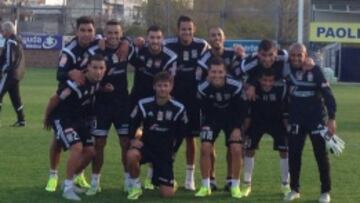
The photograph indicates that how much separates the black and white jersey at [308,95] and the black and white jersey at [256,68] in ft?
1.03

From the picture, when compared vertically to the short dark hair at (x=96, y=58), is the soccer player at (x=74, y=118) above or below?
below

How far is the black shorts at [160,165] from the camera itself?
967cm

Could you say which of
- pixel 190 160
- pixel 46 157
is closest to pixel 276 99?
pixel 190 160

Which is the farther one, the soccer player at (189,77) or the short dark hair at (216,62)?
the soccer player at (189,77)

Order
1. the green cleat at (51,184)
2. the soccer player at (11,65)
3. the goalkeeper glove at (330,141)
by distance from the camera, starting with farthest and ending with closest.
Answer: the soccer player at (11,65), the green cleat at (51,184), the goalkeeper glove at (330,141)

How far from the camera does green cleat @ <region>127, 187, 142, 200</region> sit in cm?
938

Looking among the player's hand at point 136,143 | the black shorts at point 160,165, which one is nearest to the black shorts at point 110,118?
the player's hand at point 136,143

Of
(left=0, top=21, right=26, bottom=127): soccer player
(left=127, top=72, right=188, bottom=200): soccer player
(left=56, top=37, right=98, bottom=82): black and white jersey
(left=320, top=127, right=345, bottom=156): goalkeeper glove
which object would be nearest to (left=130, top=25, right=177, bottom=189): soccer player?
(left=127, top=72, right=188, bottom=200): soccer player

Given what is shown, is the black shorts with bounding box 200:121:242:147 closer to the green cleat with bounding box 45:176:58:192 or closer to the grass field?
the grass field

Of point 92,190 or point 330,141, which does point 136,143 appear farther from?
point 330,141

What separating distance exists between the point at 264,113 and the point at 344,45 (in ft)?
101

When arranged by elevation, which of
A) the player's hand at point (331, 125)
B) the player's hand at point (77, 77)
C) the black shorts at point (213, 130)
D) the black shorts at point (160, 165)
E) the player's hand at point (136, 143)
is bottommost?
the black shorts at point (160, 165)

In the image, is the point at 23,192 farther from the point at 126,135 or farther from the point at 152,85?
the point at 152,85

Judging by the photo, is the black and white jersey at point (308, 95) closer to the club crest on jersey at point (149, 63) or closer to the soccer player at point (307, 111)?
the soccer player at point (307, 111)
